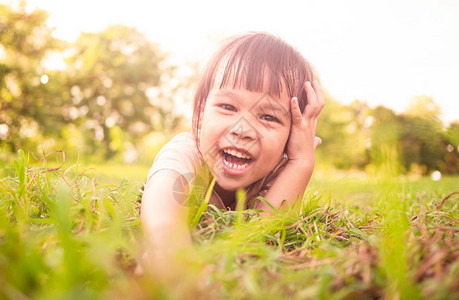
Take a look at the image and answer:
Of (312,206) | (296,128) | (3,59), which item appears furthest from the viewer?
(3,59)

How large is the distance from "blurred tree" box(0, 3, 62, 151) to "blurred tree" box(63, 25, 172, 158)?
4.74 meters

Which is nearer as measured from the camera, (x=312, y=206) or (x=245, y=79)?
(x=312, y=206)

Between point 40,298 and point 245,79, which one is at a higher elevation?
point 245,79

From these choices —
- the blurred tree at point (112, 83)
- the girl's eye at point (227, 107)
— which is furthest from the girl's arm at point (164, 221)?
the blurred tree at point (112, 83)

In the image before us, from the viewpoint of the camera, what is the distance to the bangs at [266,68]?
202 centimetres

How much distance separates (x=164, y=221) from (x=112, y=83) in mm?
25180

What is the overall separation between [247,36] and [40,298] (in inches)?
81.9

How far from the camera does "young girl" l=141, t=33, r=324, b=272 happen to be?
1984 millimetres

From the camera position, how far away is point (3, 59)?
1477 centimetres

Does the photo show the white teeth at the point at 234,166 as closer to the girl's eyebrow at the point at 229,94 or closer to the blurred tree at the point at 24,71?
the girl's eyebrow at the point at 229,94

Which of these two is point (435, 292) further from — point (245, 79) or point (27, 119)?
point (27, 119)

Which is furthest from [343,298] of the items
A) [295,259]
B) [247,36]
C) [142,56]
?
[142,56]

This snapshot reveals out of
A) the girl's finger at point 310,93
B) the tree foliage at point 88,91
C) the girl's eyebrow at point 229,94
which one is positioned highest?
the girl's finger at point 310,93

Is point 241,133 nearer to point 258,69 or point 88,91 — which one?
point 258,69
